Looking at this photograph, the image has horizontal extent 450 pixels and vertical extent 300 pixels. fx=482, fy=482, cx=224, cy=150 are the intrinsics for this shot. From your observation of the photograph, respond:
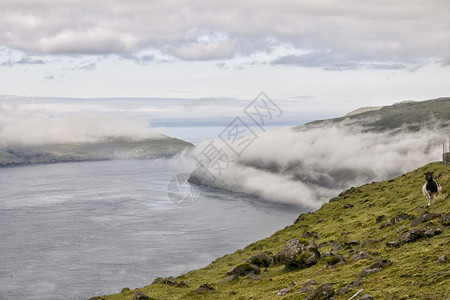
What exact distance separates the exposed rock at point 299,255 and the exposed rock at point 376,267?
1543 centimetres

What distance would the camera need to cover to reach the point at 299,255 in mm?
55844

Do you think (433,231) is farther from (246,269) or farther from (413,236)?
(246,269)

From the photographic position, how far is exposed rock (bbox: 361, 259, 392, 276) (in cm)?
3862

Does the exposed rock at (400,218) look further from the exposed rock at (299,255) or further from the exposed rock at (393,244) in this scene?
the exposed rock at (299,255)

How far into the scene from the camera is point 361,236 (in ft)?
210

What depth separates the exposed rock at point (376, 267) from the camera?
3862 cm

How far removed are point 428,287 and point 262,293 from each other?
67.1 ft

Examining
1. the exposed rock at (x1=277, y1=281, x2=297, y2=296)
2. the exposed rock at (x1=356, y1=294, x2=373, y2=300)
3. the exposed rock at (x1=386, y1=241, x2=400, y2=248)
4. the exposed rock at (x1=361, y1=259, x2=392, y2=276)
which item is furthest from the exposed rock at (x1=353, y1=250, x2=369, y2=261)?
the exposed rock at (x1=356, y1=294, x2=373, y2=300)

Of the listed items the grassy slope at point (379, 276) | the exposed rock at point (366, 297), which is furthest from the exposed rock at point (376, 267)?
the exposed rock at point (366, 297)

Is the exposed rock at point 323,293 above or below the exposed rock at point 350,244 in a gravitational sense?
above

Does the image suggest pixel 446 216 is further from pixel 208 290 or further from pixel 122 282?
pixel 122 282

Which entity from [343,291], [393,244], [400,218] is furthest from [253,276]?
[343,291]

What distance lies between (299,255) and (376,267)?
17.3m

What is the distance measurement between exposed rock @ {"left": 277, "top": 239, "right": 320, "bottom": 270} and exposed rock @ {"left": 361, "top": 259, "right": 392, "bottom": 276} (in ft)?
50.6
